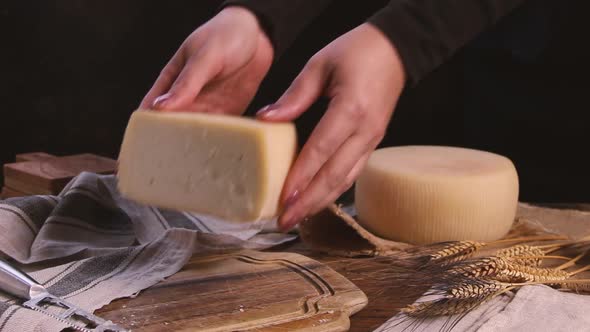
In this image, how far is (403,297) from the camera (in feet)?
4.30

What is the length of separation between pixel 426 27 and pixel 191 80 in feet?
1.39

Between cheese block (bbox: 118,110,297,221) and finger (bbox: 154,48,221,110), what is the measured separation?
26 millimetres

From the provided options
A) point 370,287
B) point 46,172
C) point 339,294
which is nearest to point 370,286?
point 370,287

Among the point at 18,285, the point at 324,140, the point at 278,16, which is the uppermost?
the point at 278,16

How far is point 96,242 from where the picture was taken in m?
1.50

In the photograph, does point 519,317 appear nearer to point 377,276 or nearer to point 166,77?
point 377,276

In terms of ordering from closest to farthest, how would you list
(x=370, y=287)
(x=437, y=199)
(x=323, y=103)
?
(x=370, y=287) < (x=437, y=199) < (x=323, y=103)

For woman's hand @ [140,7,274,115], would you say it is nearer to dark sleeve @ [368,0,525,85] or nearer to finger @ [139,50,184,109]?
finger @ [139,50,184,109]

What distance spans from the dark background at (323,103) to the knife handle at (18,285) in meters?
1.32

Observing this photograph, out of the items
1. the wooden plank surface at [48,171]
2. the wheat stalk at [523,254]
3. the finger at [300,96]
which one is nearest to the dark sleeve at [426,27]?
the finger at [300,96]

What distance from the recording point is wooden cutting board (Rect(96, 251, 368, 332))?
1120mm

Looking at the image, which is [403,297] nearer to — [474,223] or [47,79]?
[474,223]

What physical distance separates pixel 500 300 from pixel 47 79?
74.5 inches

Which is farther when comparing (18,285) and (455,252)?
(455,252)
